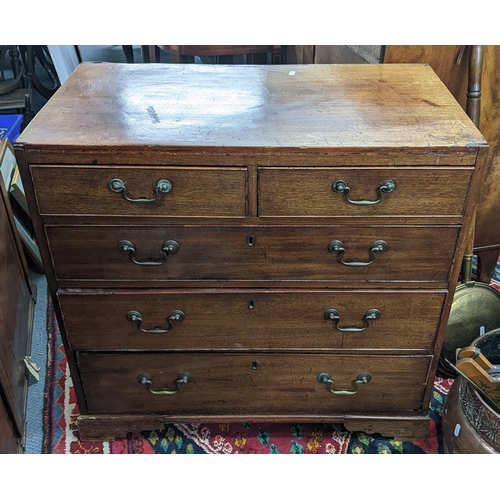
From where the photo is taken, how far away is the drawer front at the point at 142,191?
3.46 ft

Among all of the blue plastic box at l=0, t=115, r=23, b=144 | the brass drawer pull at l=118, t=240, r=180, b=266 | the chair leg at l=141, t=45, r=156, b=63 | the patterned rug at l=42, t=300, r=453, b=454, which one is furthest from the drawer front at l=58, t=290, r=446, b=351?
the chair leg at l=141, t=45, r=156, b=63

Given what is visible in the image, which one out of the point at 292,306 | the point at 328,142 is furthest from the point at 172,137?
the point at 292,306

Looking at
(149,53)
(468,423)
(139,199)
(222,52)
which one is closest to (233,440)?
(468,423)

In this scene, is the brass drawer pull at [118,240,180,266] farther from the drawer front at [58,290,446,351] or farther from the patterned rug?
the patterned rug

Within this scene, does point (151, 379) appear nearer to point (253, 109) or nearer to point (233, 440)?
point (233, 440)

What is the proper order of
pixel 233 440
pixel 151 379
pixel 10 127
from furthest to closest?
1. pixel 10 127
2. pixel 233 440
3. pixel 151 379

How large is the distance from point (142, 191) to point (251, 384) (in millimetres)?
596

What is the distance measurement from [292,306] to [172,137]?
1.55 ft

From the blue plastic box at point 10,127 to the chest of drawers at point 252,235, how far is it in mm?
680

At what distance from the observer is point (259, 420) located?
144 centimetres

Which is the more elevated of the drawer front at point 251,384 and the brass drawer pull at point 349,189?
the brass drawer pull at point 349,189

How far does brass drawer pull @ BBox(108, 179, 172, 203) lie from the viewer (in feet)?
3.47

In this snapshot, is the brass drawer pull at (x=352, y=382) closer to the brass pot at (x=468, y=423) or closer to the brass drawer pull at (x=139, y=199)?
the brass pot at (x=468, y=423)

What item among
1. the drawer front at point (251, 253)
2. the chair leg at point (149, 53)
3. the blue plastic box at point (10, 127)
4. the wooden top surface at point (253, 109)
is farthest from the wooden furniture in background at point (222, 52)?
the drawer front at point (251, 253)
